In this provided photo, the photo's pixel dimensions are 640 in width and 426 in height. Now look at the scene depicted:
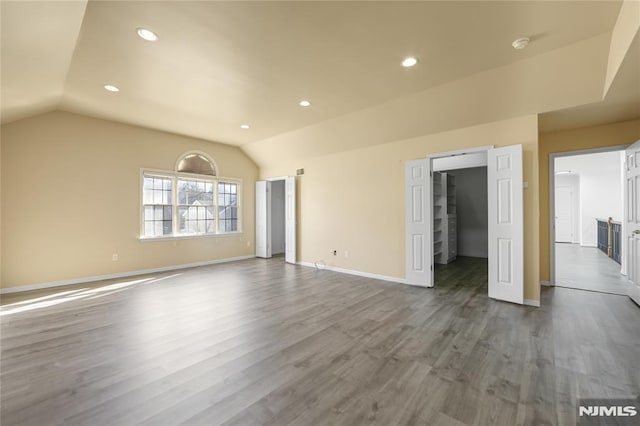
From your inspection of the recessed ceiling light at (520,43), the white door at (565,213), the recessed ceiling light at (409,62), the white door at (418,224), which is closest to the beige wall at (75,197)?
the white door at (418,224)

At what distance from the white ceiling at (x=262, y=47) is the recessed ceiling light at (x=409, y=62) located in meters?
0.08

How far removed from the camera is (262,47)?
274 centimetres

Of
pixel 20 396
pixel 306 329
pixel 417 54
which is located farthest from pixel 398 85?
pixel 20 396

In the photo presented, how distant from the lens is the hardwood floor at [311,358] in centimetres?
168

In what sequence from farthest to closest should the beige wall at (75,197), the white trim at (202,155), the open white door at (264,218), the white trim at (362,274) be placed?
1. the open white door at (264,218)
2. the white trim at (202,155)
3. the white trim at (362,274)
4. the beige wall at (75,197)

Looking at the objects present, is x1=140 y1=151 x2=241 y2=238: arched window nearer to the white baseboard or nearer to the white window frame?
the white window frame

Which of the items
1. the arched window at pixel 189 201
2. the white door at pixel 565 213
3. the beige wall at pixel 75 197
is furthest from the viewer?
the white door at pixel 565 213

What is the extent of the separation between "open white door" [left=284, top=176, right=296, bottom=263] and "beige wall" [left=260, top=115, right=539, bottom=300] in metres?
0.17

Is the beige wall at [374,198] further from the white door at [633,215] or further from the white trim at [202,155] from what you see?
the white trim at [202,155]

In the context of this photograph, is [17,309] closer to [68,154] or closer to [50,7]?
[68,154]

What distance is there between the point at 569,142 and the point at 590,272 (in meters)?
2.96

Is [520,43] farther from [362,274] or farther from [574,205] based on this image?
[574,205]

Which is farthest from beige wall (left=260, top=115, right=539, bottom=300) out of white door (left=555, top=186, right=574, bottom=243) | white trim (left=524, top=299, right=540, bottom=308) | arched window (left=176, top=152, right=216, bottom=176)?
white door (left=555, top=186, right=574, bottom=243)

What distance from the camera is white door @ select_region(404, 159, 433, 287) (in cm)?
439
